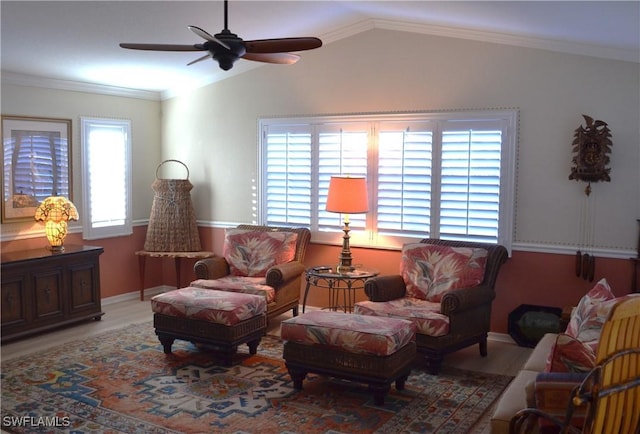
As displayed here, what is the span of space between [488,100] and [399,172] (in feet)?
3.35

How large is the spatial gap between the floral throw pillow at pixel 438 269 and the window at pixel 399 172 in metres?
0.45

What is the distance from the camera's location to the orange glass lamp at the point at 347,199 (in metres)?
5.41

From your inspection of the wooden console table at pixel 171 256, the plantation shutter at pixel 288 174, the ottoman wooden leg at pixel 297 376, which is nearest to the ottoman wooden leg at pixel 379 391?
the ottoman wooden leg at pixel 297 376

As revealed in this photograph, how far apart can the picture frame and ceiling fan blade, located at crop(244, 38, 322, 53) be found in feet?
10.1

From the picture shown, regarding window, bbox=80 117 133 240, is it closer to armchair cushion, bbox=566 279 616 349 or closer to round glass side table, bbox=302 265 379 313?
round glass side table, bbox=302 265 379 313

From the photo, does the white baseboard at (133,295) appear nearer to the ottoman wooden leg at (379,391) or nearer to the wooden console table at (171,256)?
the wooden console table at (171,256)

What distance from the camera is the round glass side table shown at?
520cm

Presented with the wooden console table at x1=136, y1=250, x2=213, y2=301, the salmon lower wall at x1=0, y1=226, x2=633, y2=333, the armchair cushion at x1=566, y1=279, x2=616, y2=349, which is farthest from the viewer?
the wooden console table at x1=136, y1=250, x2=213, y2=301

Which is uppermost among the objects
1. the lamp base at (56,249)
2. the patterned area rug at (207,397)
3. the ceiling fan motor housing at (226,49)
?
the ceiling fan motor housing at (226,49)

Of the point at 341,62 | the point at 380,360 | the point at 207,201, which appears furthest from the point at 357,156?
the point at 380,360

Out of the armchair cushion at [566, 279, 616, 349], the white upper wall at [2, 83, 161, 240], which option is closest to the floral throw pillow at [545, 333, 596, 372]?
the armchair cushion at [566, 279, 616, 349]

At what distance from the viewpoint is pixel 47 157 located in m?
5.91

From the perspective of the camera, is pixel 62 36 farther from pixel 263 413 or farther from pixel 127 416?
pixel 263 413

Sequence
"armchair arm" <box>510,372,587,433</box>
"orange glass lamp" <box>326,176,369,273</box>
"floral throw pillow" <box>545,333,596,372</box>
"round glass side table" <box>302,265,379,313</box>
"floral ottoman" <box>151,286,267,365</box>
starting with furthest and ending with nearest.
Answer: "orange glass lamp" <box>326,176,369,273</box>, "round glass side table" <box>302,265,379,313</box>, "floral ottoman" <box>151,286,267,365</box>, "floral throw pillow" <box>545,333,596,372</box>, "armchair arm" <box>510,372,587,433</box>
